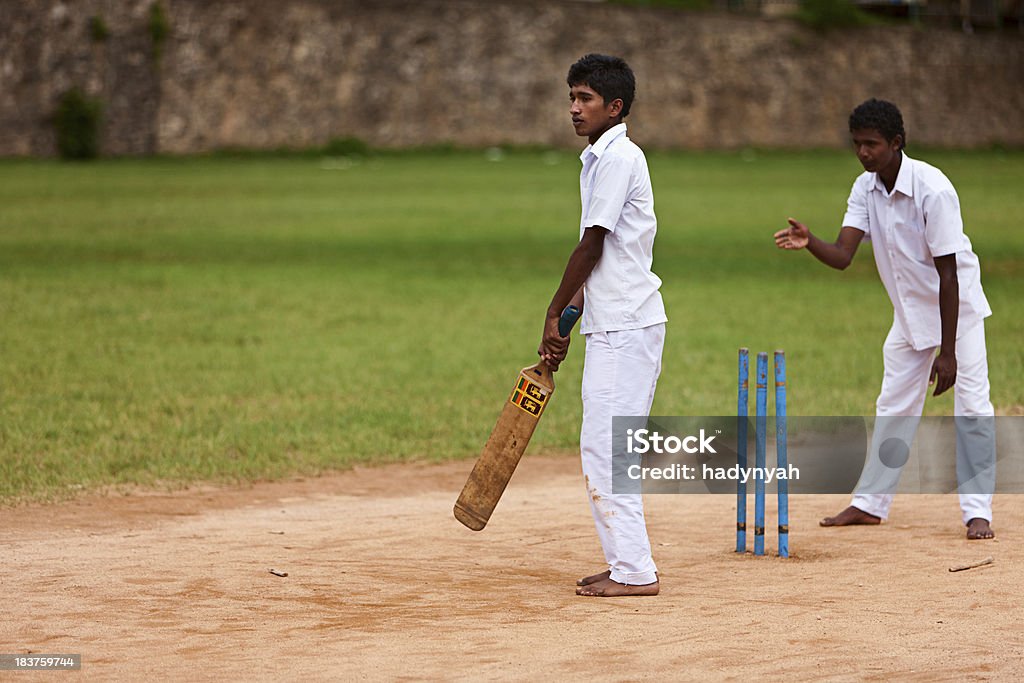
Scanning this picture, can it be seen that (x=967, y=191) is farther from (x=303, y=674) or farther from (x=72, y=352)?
(x=303, y=674)

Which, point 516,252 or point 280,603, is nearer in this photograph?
point 280,603

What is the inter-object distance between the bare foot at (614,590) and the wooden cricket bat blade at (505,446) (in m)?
0.55

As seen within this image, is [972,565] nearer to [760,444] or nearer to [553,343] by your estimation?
[760,444]

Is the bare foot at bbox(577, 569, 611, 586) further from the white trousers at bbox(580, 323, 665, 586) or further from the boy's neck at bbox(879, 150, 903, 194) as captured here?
the boy's neck at bbox(879, 150, 903, 194)

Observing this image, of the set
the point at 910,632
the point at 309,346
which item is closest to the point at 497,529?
the point at 910,632

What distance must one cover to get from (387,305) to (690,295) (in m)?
3.82

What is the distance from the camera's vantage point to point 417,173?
129ft

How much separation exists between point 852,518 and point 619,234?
2.59 metres

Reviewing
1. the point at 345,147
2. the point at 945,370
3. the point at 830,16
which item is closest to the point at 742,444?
the point at 945,370

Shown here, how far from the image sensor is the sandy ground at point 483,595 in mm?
5383

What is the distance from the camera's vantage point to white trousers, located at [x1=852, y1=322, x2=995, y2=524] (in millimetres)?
7352

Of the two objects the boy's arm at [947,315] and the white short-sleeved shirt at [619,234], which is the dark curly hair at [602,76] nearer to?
the white short-sleeved shirt at [619,234]

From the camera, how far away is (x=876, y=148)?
23.8 feet

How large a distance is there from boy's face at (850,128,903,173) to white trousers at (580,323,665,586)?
68.1 inches
